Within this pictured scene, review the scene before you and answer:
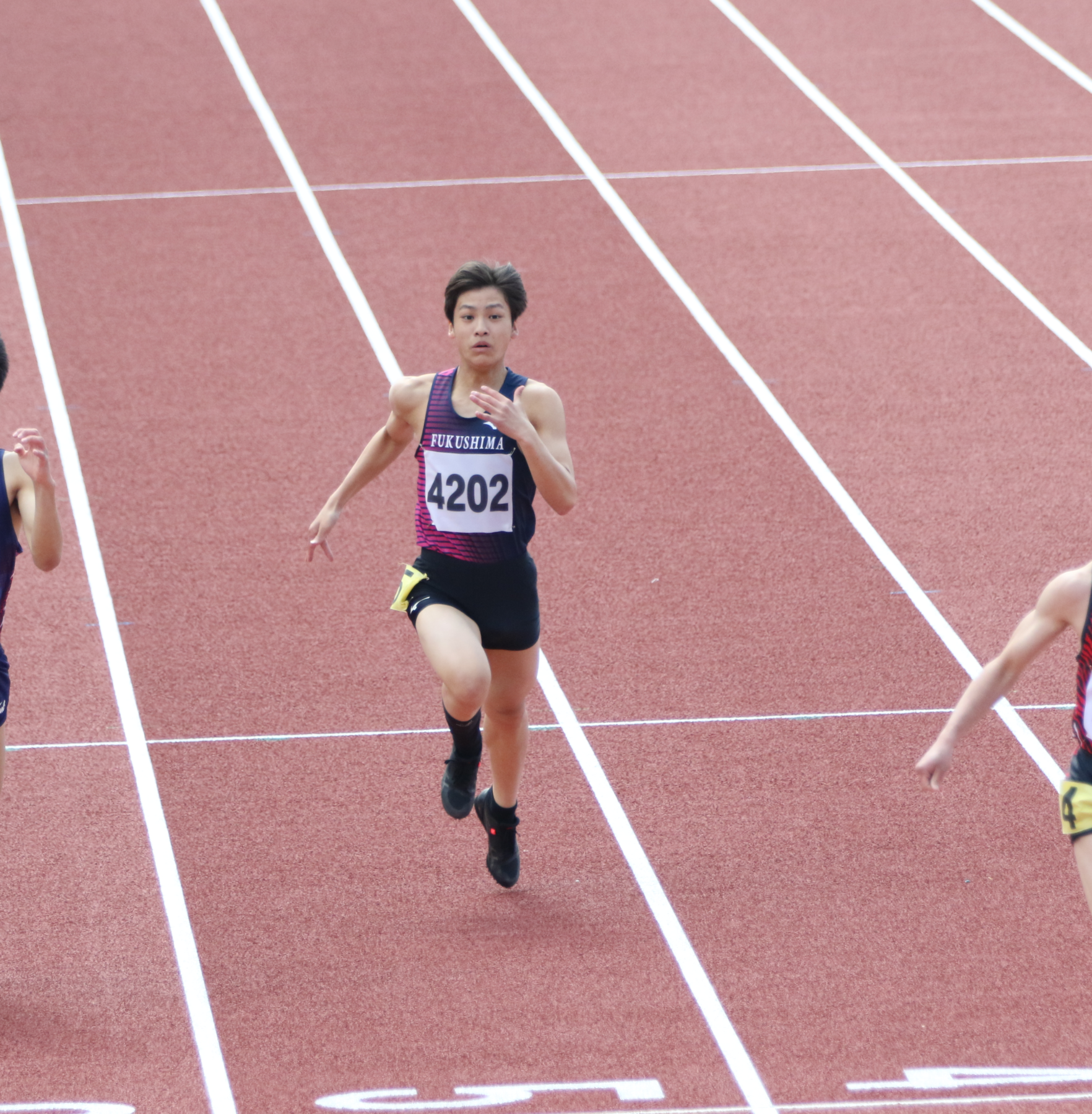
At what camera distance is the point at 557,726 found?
21.4 feet

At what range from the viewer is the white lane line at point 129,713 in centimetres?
470

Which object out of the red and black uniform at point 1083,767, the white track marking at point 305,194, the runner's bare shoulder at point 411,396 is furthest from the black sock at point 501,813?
the white track marking at point 305,194

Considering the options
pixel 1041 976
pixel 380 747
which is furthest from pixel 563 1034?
pixel 380 747

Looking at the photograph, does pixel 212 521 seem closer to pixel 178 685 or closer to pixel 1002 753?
pixel 178 685

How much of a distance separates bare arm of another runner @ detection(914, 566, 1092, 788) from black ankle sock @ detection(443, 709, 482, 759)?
1.70 meters

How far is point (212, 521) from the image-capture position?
8016mm

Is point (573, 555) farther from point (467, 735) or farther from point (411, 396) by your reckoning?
point (411, 396)

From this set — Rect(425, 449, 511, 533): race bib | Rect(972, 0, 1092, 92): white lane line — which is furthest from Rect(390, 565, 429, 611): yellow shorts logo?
Rect(972, 0, 1092, 92): white lane line

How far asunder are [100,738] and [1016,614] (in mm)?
3824

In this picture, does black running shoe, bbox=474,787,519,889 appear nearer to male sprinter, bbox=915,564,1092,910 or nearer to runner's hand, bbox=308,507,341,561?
runner's hand, bbox=308,507,341,561

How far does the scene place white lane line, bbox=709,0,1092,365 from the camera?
10.1 m

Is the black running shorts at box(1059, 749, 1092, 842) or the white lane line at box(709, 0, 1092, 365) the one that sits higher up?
the black running shorts at box(1059, 749, 1092, 842)

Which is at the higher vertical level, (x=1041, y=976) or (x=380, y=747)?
(x=1041, y=976)

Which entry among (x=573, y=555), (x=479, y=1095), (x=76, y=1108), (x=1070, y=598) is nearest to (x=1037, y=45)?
(x=573, y=555)
